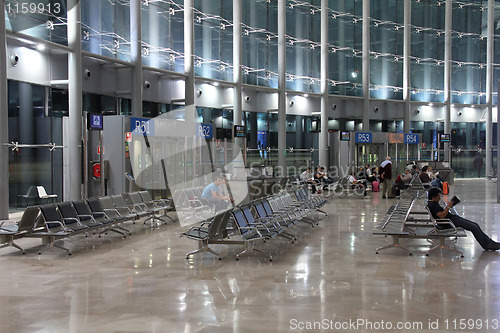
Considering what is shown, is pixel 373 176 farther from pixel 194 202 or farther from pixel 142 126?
pixel 194 202

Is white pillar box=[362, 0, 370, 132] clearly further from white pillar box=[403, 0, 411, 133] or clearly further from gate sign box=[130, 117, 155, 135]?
gate sign box=[130, 117, 155, 135]

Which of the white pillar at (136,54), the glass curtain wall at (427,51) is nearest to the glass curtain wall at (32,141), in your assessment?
the white pillar at (136,54)

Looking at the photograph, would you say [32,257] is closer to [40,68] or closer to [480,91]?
[40,68]

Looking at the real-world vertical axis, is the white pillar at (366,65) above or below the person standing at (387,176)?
above

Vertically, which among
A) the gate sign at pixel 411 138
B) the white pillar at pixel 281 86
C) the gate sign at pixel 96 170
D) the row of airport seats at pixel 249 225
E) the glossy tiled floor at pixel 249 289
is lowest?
the glossy tiled floor at pixel 249 289

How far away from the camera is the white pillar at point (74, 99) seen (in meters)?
15.8

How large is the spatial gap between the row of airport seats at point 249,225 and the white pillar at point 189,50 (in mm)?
10716

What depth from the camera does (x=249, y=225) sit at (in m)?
9.23

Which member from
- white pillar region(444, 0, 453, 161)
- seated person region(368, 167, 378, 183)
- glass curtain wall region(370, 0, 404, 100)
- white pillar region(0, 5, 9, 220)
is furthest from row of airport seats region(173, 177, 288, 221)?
white pillar region(444, 0, 453, 161)

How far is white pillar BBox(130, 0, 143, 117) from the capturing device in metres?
19.0

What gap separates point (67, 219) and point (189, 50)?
13285 mm

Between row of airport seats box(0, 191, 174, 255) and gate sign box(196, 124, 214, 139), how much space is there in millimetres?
6109

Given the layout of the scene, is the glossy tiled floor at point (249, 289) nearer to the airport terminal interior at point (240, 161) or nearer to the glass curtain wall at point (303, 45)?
the airport terminal interior at point (240, 161)

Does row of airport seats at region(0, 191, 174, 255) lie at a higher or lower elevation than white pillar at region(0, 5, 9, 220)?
lower
